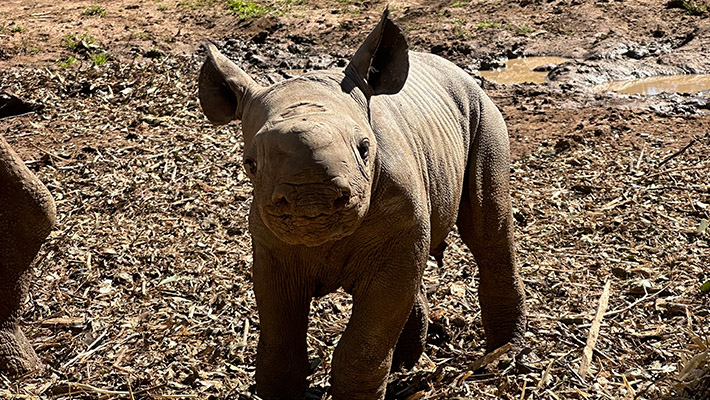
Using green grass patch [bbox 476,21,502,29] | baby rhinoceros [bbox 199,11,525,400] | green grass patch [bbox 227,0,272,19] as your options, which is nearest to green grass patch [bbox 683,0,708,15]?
green grass patch [bbox 476,21,502,29]

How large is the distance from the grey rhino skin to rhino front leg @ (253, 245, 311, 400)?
4.97 feet

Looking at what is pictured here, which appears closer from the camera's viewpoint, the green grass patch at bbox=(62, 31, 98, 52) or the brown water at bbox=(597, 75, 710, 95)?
the brown water at bbox=(597, 75, 710, 95)

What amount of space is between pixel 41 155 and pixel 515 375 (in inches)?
221

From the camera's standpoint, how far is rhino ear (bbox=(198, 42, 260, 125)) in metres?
4.27

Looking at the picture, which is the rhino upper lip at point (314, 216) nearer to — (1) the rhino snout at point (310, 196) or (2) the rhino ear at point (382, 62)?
(1) the rhino snout at point (310, 196)

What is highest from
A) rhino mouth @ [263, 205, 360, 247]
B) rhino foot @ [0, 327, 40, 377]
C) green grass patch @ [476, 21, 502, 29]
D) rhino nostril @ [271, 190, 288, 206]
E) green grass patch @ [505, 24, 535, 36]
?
rhino nostril @ [271, 190, 288, 206]

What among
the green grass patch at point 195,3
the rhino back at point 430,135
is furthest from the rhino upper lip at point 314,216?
the green grass patch at point 195,3

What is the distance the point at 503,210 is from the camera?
5477mm

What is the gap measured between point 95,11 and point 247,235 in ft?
32.6

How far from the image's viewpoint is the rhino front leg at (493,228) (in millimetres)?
5375

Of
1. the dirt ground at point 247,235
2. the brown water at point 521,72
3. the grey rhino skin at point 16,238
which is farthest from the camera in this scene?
the brown water at point 521,72

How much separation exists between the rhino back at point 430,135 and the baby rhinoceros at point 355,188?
0.03ft

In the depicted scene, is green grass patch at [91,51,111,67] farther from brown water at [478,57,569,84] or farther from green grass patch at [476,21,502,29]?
green grass patch at [476,21,502,29]

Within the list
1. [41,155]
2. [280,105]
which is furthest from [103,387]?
[41,155]
